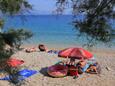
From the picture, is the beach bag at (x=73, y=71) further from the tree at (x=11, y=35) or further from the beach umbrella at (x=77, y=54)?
the tree at (x=11, y=35)

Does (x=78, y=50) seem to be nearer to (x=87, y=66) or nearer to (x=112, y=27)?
(x=87, y=66)

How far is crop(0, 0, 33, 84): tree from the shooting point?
3.99 m

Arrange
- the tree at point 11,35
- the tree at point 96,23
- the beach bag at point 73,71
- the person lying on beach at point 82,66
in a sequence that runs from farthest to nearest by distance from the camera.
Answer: the person lying on beach at point 82,66
the beach bag at point 73,71
the tree at point 11,35
the tree at point 96,23

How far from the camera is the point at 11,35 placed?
4391 mm

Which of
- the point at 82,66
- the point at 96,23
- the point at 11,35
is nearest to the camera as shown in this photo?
the point at 96,23

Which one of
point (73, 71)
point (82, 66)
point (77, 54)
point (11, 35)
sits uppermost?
point (11, 35)

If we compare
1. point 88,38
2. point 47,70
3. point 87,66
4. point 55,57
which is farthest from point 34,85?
point 88,38

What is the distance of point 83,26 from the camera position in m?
3.41

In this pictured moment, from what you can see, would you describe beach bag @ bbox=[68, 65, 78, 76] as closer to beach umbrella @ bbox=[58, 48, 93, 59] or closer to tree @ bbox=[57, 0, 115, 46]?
beach umbrella @ bbox=[58, 48, 93, 59]

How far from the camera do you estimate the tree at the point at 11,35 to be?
399cm

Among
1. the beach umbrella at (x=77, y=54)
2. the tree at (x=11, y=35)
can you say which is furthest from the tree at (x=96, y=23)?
the beach umbrella at (x=77, y=54)

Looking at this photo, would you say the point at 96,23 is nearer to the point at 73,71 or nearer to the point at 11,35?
the point at 11,35

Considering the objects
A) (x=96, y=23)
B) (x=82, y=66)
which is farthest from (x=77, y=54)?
(x=96, y=23)

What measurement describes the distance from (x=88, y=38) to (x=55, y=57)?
1101cm
